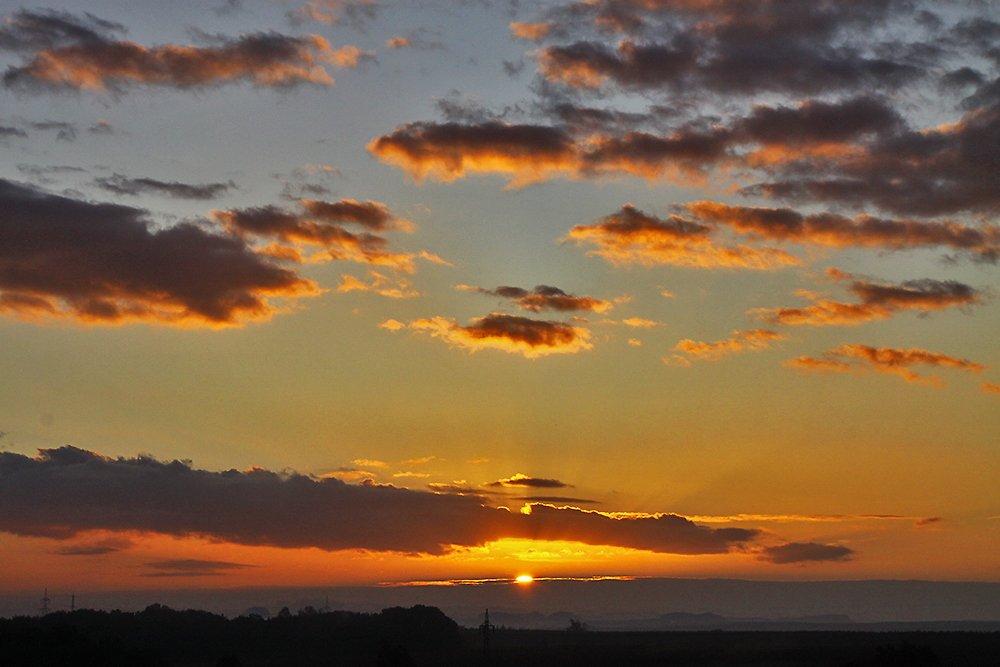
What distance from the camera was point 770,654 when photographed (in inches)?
5502

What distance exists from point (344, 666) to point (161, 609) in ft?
256

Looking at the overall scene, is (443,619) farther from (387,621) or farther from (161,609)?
(161,609)

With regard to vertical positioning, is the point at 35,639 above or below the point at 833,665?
above

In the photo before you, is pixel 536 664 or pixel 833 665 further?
pixel 536 664

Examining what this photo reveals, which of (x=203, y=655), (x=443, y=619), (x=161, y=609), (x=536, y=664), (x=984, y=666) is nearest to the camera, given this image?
(x=984, y=666)

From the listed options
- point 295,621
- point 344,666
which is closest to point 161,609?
point 295,621

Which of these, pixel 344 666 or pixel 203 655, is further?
pixel 203 655

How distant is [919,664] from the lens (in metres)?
65.9

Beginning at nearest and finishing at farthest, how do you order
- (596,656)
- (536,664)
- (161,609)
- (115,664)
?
(115,664) < (536,664) < (596,656) < (161,609)

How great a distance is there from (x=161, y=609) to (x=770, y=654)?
12709cm

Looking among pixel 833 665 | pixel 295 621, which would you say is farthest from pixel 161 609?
pixel 833 665

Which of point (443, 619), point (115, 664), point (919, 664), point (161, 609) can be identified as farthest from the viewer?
point (161, 609)

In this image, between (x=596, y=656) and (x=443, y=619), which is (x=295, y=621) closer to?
(x=443, y=619)

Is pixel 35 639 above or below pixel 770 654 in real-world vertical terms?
above
